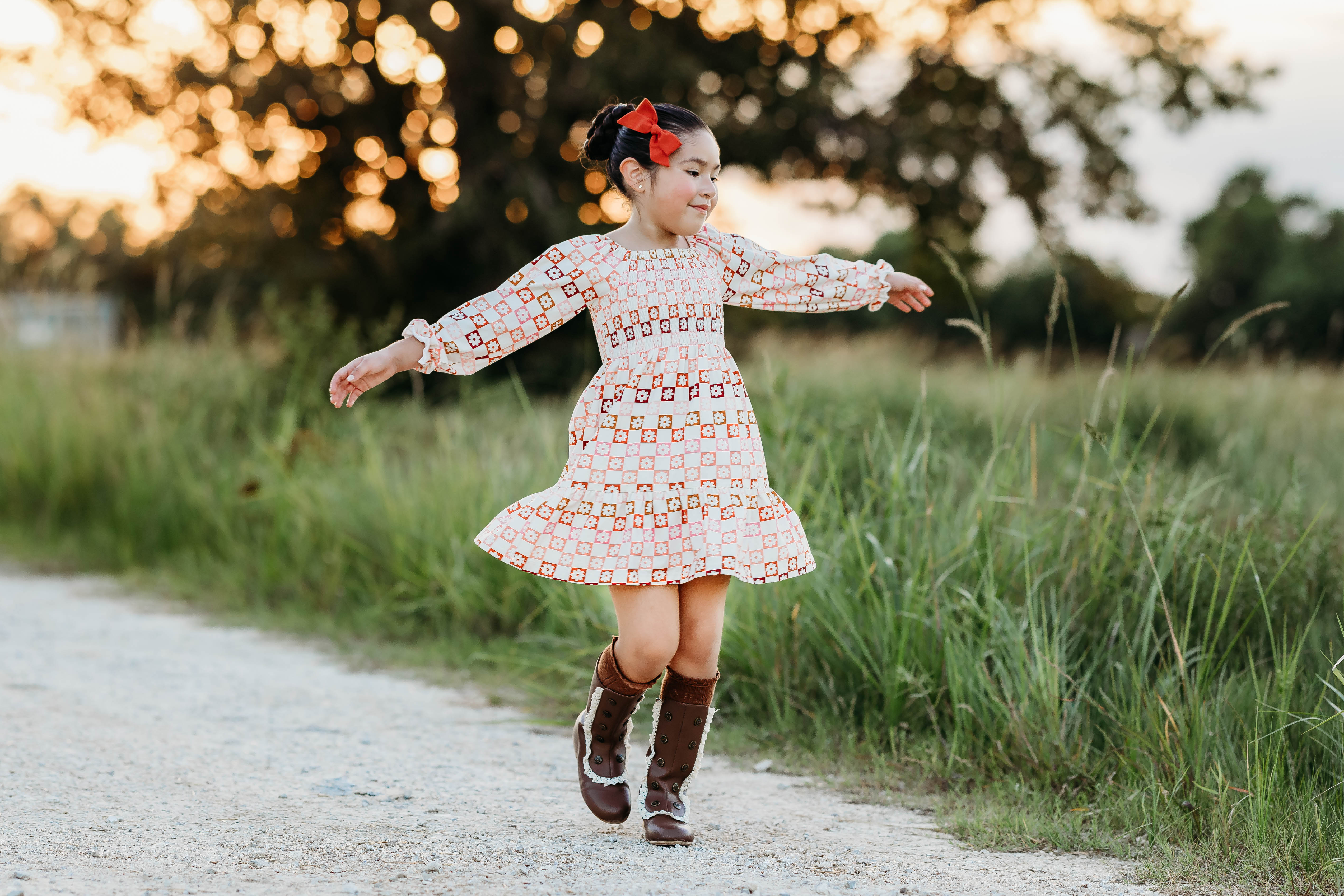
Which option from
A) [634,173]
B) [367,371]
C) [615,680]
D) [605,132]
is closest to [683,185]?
[634,173]

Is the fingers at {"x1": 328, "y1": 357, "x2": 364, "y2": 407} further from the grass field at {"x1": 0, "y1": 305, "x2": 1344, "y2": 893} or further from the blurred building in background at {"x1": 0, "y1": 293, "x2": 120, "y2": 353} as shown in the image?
the blurred building in background at {"x1": 0, "y1": 293, "x2": 120, "y2": 353}

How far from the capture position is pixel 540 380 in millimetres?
10812

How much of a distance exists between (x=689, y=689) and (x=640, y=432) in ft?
1.99

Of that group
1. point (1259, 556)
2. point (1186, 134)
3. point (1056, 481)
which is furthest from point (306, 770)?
point (1186, 134)

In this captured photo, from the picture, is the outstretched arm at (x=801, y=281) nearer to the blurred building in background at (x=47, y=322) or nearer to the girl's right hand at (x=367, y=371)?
the girl's right hand at (x=367, y=371)

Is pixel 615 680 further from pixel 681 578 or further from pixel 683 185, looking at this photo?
pixel 683 185

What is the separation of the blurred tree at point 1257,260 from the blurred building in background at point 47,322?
49.3 ft

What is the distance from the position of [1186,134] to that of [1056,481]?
424 inches

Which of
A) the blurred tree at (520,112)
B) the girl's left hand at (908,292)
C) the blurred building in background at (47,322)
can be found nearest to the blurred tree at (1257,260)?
the blurred tree at (520,112)

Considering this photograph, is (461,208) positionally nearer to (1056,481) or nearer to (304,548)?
(304,548)

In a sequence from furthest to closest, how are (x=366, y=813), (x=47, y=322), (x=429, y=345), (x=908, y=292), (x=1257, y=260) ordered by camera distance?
(x=1257, y=260), (x=47, y=322), (x=908, y=292), (x=366, y=813), (x=429, y=345)

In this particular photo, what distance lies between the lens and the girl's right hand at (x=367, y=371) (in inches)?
98.6

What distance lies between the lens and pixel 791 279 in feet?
9.62

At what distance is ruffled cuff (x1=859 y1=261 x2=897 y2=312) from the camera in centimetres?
295
